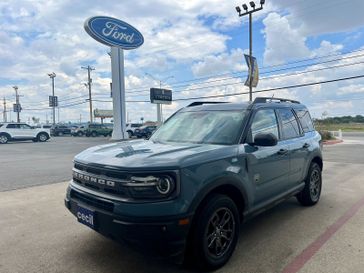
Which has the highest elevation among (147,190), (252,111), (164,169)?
A: (252,111)

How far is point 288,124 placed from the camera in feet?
16.8

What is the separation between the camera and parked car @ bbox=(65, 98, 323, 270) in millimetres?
2932

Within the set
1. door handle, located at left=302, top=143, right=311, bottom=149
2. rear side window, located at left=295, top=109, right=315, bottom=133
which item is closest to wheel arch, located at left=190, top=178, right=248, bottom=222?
door handle, located at left=302, top=143, right=311, bottom=149

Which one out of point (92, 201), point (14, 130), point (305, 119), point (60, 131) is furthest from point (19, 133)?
point (92, 201)

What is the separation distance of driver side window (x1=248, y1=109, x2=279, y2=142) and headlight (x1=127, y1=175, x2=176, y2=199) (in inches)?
59.2

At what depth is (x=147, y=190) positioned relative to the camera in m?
2.96

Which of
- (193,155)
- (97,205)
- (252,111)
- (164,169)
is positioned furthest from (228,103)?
(97,205)

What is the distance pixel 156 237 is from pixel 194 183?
24.3 inches

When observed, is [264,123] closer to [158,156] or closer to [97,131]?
[158,156]

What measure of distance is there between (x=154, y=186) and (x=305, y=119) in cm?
391

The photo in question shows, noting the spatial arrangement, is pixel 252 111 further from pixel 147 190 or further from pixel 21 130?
pixel 21 130

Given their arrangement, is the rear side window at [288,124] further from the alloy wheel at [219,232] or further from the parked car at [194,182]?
the alloy wheel at [219,232]

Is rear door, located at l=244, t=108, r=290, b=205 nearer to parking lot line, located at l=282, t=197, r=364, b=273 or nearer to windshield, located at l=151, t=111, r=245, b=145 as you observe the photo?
windshield, located at l=151, t=111, r=245, b=145

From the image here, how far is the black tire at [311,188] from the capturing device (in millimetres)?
5586
